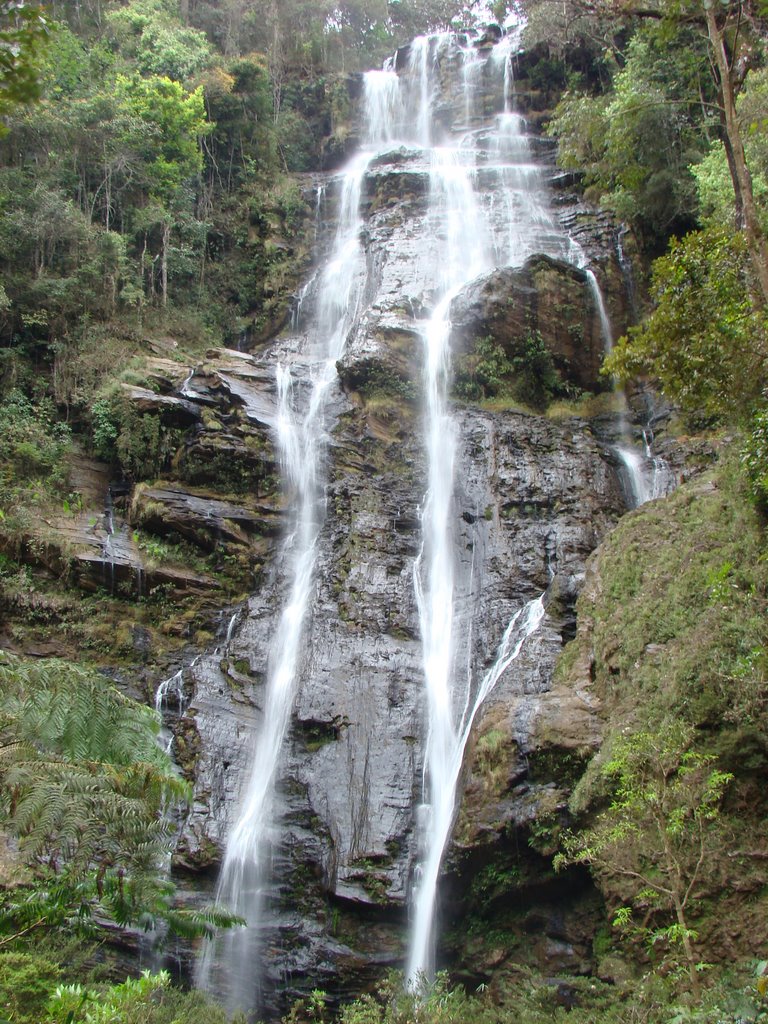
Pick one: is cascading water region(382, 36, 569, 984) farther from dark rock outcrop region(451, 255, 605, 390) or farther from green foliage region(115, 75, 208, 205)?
green foliage region(115, 75, 208, 205)

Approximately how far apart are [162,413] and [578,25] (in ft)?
66.5

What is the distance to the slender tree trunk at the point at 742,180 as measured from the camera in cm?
829

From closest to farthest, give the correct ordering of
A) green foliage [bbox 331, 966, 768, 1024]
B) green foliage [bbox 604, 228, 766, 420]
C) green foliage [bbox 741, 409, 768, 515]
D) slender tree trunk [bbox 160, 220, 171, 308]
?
1. green foliage [bbox 331, 966, 768, 1024]
2. green foliage [bbox 741, 409, 768, 515]
3. green foliage [bbox 604, 228, 766, 420]
4. slender tree trunk [bbox 160, 220, 171, 308]

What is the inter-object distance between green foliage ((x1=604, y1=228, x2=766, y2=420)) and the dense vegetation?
4 cm

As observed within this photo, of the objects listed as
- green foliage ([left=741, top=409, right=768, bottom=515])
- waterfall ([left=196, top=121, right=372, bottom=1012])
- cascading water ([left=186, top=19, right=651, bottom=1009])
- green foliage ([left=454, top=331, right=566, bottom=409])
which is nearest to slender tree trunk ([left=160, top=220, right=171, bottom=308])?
cascading water ([left=186, top=19, right=651, bottom=1009])

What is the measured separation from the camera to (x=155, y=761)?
6066 millimetres

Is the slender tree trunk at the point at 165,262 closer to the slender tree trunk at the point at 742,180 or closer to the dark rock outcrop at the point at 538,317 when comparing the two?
the dark rock outcrop at the point at 538,317

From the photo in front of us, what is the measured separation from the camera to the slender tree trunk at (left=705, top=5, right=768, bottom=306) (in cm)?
829

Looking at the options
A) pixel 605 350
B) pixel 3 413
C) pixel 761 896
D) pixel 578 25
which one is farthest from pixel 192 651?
pixel 578 25

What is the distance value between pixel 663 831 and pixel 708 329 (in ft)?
19.1

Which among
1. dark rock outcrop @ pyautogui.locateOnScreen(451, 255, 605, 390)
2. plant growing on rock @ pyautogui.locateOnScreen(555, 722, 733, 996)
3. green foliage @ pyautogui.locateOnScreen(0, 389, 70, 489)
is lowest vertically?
plant growing on rock @ pyautogui.locateOnScreen(555, 722, 733, 996)

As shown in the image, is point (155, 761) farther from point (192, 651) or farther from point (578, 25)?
point (578, 25)

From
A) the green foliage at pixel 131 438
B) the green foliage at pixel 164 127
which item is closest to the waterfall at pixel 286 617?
the green foliage at pixel 131 438

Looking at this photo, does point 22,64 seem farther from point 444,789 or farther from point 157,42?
point 157,42
